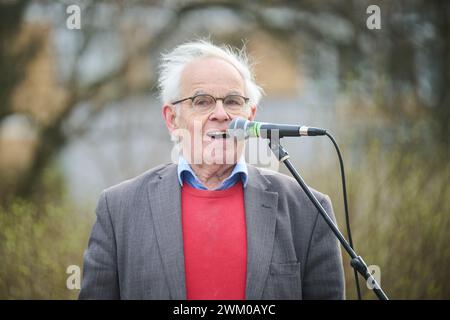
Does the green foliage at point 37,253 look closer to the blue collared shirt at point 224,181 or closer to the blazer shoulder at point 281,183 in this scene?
the blue collared shirt at point 224,181

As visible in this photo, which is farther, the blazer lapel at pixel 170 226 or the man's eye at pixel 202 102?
the man's eye at pixel 202 102

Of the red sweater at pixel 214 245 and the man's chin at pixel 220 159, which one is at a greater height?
the man's chin at pixel 220 159

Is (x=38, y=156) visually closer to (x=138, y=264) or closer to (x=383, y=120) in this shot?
(x=383, y=120)

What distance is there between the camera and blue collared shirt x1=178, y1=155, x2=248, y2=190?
306cm

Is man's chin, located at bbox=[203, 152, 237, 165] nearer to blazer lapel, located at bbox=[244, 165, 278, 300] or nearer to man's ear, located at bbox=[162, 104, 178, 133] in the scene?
blazer lapel, located at bbox=[244, 165, 278, 300]

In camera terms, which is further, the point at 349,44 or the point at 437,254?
the point at 349,44

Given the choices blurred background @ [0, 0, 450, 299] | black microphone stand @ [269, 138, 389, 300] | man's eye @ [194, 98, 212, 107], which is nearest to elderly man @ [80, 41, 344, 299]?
man's eye @ [194, 98, 212, 107]

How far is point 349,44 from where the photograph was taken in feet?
29.6

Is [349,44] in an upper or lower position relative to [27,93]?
upper

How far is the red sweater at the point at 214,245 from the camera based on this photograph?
111 inches

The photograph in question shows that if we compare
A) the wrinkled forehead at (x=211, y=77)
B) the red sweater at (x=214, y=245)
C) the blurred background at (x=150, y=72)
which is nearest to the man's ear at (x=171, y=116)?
the wrinkled forehead at (x=211, y=77)
